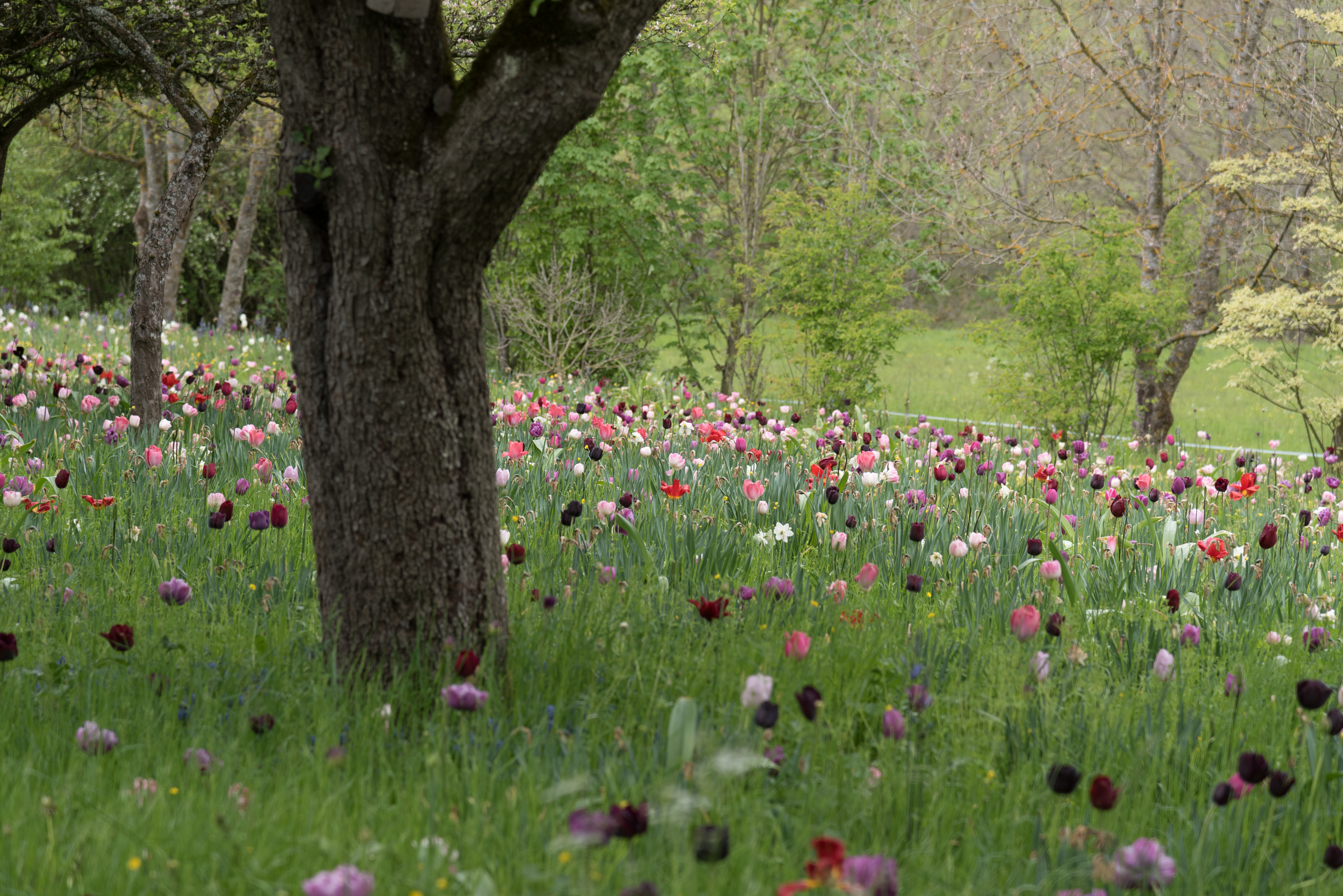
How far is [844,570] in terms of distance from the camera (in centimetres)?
385

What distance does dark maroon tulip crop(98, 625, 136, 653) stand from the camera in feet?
7.66

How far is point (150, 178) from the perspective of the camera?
14.9 metres

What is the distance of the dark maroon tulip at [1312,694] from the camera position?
2.11m

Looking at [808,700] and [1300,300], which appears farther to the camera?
[1300,300]

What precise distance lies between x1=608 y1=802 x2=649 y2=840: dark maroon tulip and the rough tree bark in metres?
1.06

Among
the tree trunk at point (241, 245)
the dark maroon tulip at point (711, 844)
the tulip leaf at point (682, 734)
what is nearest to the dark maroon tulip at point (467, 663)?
the tulip leaf at point (682, 734)

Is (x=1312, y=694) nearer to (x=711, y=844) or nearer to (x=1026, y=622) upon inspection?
(x=1026, y=622)

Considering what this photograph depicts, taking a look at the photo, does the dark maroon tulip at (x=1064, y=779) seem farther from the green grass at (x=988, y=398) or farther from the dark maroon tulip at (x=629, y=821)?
the green grass at (x=988, y=398)

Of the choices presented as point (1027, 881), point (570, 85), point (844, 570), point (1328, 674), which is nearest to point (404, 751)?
point (1027, 881)

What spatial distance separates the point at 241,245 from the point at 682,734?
622 inches

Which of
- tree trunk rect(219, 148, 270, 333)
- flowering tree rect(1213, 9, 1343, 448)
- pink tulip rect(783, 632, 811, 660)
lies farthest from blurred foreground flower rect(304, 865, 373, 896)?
tree trunk rect(219, 148, 270, 333)

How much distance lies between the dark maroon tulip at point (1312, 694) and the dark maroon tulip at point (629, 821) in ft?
4.63

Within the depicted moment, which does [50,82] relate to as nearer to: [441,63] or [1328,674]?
[441,63]

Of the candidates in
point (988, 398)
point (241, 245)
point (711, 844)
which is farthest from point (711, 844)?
point (241, 245)
